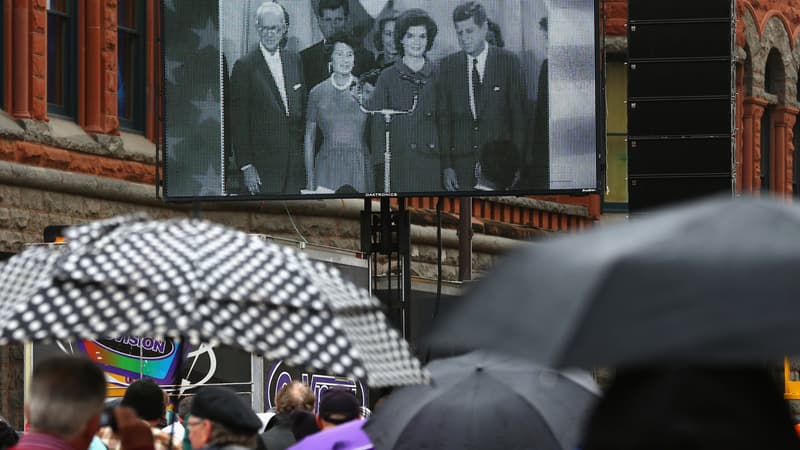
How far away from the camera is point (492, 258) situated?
28.0 metres

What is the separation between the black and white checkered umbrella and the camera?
19.2ft

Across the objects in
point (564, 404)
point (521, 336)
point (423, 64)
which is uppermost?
point (423, 64)

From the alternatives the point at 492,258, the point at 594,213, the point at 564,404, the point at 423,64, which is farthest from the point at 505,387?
the point at 594,213

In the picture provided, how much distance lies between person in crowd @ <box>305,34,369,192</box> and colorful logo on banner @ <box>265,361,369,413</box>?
6.01 ft

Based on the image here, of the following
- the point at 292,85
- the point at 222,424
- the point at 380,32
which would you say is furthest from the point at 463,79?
the point at 222,424

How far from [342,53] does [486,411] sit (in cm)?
989

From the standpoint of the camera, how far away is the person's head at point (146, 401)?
27.0 feet

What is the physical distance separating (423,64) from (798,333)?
14263 millimetres

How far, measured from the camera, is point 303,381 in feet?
57.0

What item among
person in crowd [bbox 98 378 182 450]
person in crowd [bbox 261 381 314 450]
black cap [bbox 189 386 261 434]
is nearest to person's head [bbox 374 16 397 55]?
person in crowd [bbox 261 381 314 450]

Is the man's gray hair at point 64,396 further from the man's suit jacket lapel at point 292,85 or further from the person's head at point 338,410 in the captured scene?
the man's suit jacket lapel at point 292,85

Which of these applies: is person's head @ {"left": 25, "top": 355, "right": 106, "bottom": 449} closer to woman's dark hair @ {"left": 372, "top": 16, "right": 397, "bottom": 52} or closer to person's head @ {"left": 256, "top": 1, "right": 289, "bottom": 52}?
woman's dark hair @ {"left": 372, "top": 16, "right": 397, "bottom": 52}

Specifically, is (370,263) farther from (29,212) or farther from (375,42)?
(29,212)

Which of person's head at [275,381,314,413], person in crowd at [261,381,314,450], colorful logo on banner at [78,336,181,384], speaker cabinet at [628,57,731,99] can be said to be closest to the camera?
person in crowd at [261,381,314,450]
